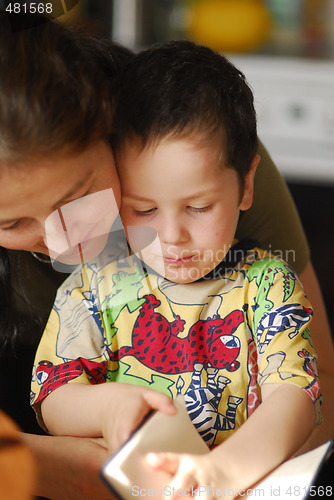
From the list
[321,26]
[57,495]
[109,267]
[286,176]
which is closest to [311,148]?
[286,176]

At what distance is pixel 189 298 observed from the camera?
2.30ft

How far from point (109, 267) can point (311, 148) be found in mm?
1521

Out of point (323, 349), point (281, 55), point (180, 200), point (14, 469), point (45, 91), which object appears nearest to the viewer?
point (14, 469)

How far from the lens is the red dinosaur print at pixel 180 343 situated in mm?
666

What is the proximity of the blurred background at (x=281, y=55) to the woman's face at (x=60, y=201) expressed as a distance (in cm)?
133

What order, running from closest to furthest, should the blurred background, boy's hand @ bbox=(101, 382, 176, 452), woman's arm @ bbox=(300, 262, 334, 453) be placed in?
boy's hand @ bbox=(101, 382, 176, 452), woman's arm @ bbox=(300, 262, 334, 453), the blurred background

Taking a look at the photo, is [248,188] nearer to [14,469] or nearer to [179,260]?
[179,260]

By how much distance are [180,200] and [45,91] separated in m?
0.17

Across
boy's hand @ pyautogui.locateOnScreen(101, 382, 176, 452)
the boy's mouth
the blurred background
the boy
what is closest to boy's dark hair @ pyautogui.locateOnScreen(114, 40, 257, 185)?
the boy

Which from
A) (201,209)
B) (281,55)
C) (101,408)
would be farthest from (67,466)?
(281,55)

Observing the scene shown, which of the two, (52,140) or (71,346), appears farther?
(71,346)

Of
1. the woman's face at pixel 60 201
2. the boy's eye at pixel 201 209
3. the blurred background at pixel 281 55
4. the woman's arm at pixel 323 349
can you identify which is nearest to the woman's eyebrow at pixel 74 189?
the woman's face at pixel 60 201

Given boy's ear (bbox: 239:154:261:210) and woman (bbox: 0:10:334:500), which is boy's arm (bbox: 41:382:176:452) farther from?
boy's ear (bbox: 239:154:261:210)

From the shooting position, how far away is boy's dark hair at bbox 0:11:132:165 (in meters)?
0.50
